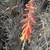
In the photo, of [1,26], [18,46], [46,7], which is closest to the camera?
[46,7]

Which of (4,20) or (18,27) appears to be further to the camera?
(4,20)

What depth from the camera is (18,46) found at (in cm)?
245


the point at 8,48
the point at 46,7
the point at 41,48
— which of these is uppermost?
the point at 46,7

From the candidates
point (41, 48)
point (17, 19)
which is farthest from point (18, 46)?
point (41, 48)

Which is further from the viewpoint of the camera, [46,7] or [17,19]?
[17,19]

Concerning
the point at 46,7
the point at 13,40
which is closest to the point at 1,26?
the point at 13,40

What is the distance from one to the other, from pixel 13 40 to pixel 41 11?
0.57 metres

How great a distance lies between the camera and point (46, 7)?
2.30 meters

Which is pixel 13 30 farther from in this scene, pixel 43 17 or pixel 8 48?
pixel 43 17

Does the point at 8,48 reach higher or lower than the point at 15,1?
lower

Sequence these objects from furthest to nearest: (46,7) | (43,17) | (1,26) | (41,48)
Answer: (1,26) < (46,7) < (43,17) < (41,48)

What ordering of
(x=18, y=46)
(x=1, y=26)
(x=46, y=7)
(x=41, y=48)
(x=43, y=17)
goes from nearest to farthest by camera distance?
(x=41, y=48) → (x=43, y=17) → (x=46, y=7) → (x=18, y=46) → (x=1, y=26)

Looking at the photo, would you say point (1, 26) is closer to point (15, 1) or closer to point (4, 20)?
point (4, 20)

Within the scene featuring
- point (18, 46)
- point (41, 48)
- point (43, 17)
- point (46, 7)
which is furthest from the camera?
point (18, 46)
